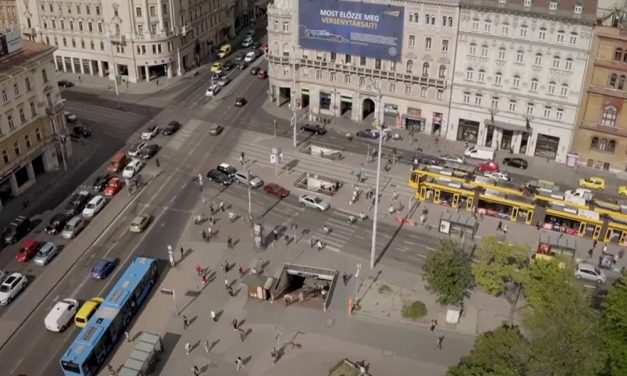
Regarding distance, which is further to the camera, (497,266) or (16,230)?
(16,230)

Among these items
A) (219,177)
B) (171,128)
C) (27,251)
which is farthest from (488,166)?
(27,251)

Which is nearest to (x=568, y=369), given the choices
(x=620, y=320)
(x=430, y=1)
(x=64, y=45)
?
(x=620, y=320)

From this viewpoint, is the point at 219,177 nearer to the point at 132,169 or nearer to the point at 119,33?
the point at 132,169

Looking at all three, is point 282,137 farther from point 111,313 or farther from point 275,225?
point 111,313

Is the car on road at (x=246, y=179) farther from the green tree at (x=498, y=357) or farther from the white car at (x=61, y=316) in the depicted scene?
the green tree at (x=498, y=357)

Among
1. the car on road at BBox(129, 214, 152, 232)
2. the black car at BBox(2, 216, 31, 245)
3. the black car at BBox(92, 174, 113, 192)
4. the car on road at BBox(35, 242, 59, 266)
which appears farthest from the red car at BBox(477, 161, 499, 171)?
the black car at BBox(2, 216, 31, 245)

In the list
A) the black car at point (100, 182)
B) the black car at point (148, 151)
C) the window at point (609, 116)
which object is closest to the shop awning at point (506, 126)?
the window at point (609, 116)
